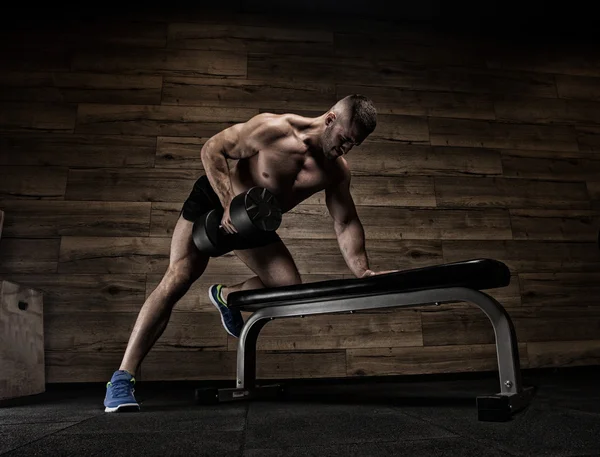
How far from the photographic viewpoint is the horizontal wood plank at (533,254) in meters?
2.93

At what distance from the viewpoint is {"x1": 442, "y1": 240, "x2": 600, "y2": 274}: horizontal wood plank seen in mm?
2928

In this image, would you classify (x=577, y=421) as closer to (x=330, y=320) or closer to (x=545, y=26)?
(x=330, y=320)

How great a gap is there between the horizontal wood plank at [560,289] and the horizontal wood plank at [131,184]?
242cm

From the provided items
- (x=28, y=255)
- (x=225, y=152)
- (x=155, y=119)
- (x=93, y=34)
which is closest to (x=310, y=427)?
(x=225, y=152)

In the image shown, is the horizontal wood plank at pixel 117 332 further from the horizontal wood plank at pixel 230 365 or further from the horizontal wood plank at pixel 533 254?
the horizontal wood plank at pixel 533 254

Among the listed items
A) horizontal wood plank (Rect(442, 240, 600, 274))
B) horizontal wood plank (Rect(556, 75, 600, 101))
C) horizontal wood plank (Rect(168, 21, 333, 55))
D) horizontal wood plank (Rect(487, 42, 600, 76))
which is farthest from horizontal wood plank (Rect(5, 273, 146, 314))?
horizontal wood plank (Rect(556, 75, 600, 101))

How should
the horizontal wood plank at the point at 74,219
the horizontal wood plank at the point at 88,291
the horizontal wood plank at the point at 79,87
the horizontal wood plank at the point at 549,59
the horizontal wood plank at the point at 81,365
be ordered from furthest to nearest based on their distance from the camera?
the horizontal wood plank at the point at 549,59 < the horizontal wood plank at the point at 79,87 < the horizontal wood plank at the point at 74,219 < the horizontal wood plank at the point at 88,291 < the horizontal wood plank at the point at 81,365

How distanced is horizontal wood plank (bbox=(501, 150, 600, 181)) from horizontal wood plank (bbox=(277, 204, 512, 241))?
0.40 m

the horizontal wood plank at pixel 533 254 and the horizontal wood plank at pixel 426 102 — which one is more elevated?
the horizontal wood plank at pixel 426 102

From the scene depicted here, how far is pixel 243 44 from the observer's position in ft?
10.5

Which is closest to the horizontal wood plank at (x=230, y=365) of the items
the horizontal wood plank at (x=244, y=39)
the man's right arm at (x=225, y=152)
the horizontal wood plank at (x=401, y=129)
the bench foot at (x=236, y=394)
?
the bench foot at (x=236, y=394)

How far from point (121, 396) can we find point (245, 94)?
7.39 ft

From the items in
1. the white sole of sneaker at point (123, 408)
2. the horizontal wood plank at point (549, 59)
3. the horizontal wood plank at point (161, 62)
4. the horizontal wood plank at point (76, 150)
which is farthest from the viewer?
the horizontal wood plank at point (549, 59)

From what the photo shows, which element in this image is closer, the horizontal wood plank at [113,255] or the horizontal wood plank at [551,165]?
the horizontal wood plank at [113,255]
